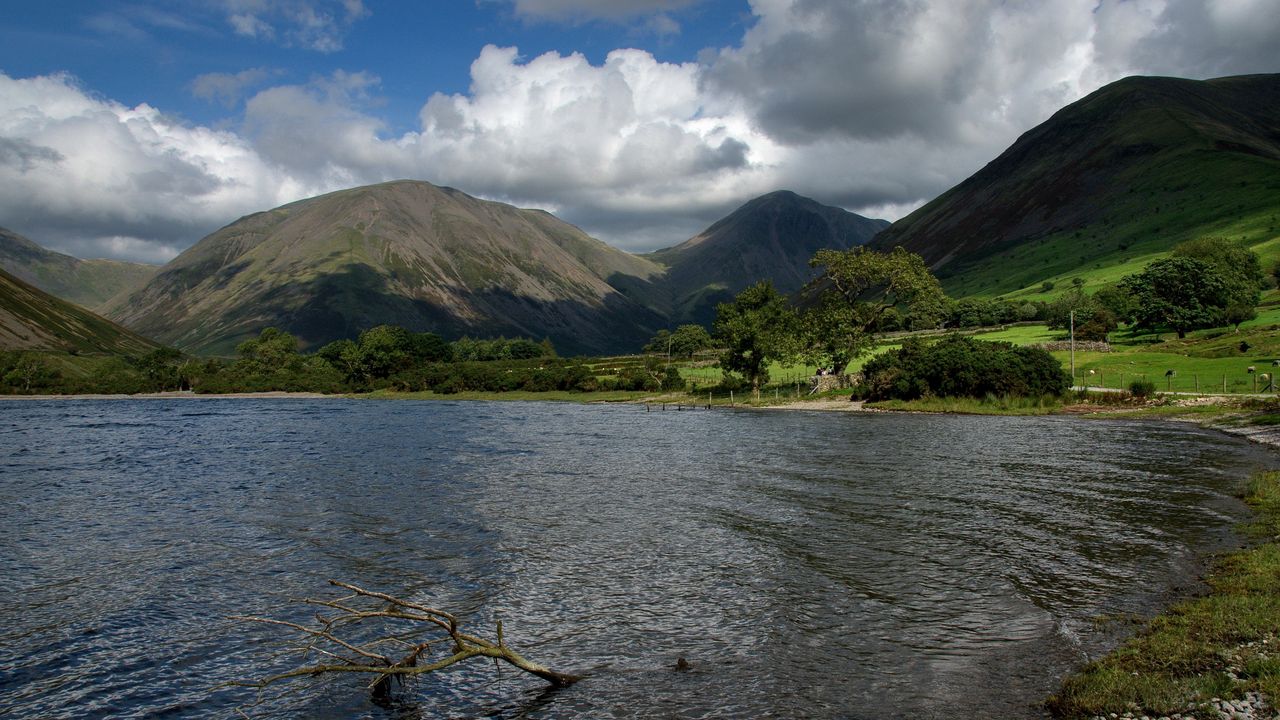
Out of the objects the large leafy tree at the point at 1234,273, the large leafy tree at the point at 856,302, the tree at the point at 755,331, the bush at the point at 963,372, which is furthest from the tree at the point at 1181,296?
the tree at the point at 755,331

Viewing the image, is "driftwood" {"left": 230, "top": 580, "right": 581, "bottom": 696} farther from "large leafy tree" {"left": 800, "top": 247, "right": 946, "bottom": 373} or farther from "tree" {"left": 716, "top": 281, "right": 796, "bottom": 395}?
"large leafy tree" {"left": 800, "top": 247, "right": 946, "bottom": 373}

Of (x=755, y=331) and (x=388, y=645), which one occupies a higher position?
(x=755, y=331)

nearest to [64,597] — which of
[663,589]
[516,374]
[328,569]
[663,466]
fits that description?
[328,569]

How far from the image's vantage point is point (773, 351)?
120 metres

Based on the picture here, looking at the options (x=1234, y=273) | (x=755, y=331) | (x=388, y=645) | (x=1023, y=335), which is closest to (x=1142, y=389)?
(x=755, y=331)

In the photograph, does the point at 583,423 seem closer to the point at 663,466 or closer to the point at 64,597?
the point at 663,466

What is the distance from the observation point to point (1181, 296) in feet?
409

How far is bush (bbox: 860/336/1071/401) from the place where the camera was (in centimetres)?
8994

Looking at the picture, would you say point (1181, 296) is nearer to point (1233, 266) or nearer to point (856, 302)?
point (1233, 266)

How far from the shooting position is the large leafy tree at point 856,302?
11419 centimetres

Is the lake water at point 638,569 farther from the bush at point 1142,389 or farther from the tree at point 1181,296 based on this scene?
the tree at point 1181,296

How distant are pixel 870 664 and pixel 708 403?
357ft

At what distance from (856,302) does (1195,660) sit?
112 meters

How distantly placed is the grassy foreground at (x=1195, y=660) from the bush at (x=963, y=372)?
77.3m
